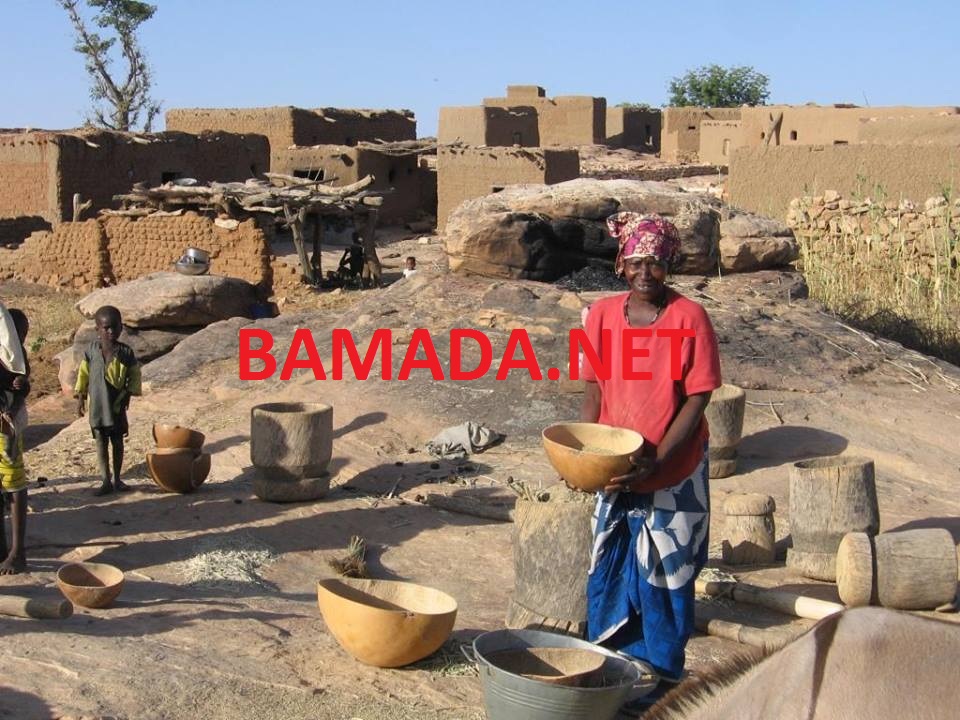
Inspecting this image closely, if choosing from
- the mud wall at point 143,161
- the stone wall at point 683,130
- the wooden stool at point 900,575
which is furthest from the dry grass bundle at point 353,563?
the stone wall at point 683,130

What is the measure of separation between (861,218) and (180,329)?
27.0 feet

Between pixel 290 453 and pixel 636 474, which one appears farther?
pixel 290 453

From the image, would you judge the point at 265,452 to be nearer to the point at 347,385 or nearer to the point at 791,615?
the point at 347,385

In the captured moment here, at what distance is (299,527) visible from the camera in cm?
628

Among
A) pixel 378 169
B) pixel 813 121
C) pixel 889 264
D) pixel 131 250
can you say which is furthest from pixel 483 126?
pixel 889 264

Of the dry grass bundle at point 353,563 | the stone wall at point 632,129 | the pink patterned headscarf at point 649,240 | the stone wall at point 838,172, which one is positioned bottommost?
the dry grass bundle at point 353,563

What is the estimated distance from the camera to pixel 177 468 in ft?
22.4

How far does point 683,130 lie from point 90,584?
28.6 meters

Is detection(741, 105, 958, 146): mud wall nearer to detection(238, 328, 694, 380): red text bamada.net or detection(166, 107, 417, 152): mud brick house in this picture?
detection(166, 107, 417, 152): mud brick house

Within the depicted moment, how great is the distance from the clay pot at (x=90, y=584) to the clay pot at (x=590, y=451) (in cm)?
198

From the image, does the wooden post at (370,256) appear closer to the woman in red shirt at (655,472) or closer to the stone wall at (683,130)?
the woman in red shirt at (655,472)

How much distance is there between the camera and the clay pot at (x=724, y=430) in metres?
7.01

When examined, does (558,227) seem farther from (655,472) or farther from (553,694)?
(553,694)

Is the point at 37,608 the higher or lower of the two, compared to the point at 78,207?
lower
